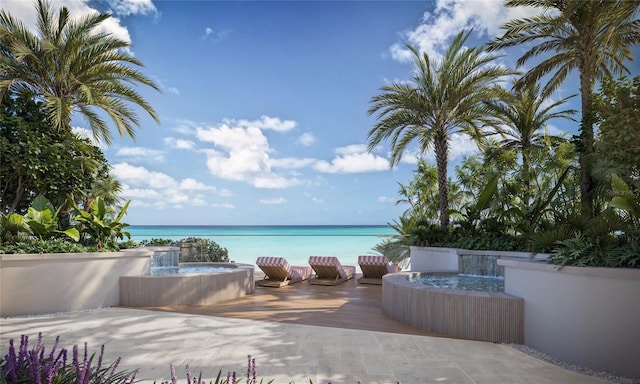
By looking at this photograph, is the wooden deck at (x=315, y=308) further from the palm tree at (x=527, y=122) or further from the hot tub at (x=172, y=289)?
the palm tree at (x=527, y=122)

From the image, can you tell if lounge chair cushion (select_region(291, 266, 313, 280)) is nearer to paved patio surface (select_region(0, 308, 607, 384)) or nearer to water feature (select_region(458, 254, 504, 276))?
water feature (select_region(458, 254, 504, 276))

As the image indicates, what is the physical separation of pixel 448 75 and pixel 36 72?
1156 centimetres

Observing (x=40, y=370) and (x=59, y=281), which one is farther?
(x=59, y=281)

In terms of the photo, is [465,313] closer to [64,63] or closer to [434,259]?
[434,259]

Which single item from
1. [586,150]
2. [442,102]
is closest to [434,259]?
[586,150]

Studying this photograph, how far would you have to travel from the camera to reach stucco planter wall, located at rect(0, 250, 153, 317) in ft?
22.1

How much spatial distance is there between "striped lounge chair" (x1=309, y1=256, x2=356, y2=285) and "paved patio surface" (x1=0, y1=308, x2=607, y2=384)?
195 inches

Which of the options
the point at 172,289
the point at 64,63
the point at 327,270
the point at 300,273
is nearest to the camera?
the point at 172,289

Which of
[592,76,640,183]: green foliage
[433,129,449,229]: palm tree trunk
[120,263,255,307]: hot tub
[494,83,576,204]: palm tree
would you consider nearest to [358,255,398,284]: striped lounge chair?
[433,129,449,229]: palm tree trunk

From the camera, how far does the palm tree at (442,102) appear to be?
40.8ft

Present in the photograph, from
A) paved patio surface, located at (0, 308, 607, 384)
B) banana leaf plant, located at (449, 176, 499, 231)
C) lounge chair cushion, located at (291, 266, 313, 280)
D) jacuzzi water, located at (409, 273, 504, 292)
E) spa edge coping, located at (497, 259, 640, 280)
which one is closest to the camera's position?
paved patio surface, located at (0, 308, 607, 384)

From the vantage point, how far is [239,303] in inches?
329

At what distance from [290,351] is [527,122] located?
12.8 meters

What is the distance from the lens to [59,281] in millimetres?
7105
